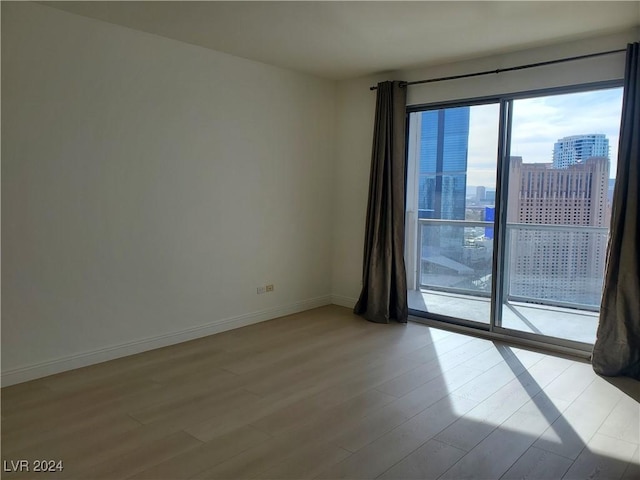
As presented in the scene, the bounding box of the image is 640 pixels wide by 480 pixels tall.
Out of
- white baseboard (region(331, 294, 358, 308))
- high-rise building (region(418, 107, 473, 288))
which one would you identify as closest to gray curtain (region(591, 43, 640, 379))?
high-rise building (region(418, 107, 473, 288))

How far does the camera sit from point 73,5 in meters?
3.21

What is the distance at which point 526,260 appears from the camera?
14.9ft

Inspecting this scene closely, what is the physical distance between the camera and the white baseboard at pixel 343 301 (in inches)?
219

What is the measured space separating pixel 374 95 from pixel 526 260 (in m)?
2.36

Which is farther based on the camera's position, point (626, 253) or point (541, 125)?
point (541, 125)

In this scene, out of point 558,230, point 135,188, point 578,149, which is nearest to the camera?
point 135,188

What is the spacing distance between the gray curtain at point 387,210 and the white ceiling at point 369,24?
631 mm

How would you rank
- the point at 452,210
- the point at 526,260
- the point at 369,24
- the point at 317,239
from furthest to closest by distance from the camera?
the point at 317,239
the point at 452,210
the point at 526,260
the point at 369,24

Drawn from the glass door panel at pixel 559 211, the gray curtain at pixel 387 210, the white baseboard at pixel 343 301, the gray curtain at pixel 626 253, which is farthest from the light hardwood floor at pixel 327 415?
the white baseboard at pixel 343 301

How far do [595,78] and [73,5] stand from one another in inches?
156

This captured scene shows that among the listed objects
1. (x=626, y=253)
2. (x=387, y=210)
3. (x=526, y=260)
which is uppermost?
(x=387, y=210)

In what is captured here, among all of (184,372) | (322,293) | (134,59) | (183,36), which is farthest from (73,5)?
(322,293)

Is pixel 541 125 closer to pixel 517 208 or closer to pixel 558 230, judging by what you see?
pixel 517 208

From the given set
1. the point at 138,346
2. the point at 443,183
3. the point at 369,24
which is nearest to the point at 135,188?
the point at 138,346
